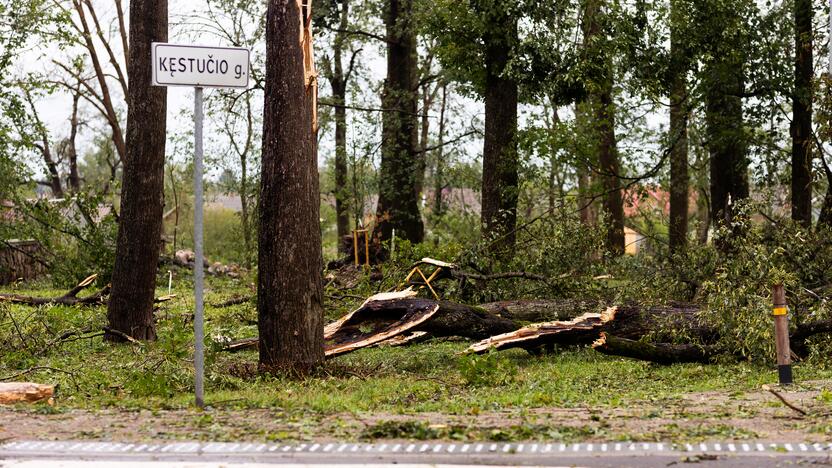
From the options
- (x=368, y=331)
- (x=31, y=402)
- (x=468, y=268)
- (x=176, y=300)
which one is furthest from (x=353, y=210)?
(x=31, y=402)

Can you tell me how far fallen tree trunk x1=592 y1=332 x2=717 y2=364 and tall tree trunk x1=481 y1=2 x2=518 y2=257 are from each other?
7948mm

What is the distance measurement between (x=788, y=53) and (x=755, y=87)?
0.92m

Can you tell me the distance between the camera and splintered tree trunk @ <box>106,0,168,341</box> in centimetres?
1359

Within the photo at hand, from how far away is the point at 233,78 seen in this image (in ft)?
25.8

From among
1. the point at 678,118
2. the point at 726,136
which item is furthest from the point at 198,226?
the point at 678,118

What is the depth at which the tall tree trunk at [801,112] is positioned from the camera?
20.6 m

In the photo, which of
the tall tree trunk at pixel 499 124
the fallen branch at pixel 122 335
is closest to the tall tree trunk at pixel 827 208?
the tall tree trunk at pixel 499 124

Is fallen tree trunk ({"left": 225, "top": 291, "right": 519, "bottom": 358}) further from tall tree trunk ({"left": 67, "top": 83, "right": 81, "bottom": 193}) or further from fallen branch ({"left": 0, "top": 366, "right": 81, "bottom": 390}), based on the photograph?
tall tree trunk ({"left": 67, "top": 83, "right": 81, "bottom": 193})

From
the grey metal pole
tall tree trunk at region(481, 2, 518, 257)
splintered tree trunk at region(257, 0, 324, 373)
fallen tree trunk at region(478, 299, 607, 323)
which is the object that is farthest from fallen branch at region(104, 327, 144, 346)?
tall tree trunk at region(481, 2, 518, 257)

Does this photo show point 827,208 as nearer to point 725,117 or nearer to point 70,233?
point 725,117

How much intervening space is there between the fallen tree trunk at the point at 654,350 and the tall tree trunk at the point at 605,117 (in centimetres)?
446

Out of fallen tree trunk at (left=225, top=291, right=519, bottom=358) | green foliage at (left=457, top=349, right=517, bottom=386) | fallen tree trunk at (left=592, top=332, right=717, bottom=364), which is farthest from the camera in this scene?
fallen tree trunk at (left=225, top=291, right=519, bottom=358)

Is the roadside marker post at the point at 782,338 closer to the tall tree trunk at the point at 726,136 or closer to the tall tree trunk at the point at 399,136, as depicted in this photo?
the tall tree trunk at the point at 726,136

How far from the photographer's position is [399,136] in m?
27.6
